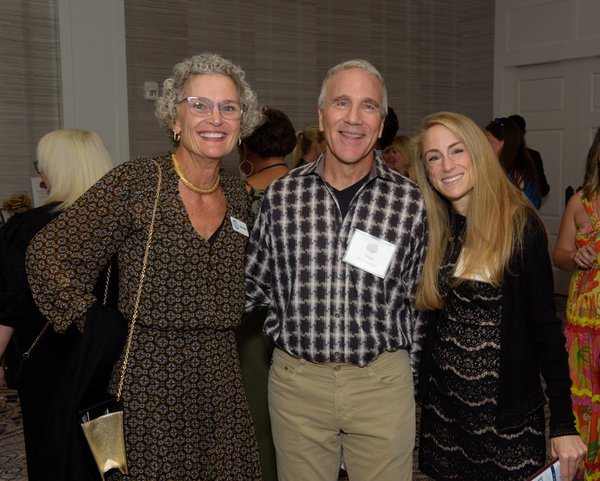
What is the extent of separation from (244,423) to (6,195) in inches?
150

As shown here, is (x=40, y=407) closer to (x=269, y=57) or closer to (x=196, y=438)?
(x=196, y=438)

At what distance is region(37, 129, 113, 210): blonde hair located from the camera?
100 inches

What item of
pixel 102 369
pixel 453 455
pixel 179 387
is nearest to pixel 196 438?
pixel 179 387

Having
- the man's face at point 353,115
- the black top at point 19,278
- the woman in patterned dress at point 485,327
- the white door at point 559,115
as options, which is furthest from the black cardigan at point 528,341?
the white door at point 559,115

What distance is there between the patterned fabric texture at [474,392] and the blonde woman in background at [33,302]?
4.20 ft

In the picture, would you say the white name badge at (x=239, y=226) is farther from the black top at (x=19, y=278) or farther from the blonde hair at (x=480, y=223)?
the black top at (x=19, y=278)

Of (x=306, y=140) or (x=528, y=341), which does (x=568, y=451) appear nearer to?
(x=528, y=341)

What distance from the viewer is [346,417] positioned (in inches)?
76.0

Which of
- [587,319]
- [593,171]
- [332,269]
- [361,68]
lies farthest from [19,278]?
[593,171]

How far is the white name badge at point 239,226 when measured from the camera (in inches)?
77.1

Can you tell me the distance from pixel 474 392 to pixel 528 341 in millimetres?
211

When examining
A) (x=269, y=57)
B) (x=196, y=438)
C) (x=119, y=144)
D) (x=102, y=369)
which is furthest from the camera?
(x=269, y=57)

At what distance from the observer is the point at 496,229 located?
74.5 inches

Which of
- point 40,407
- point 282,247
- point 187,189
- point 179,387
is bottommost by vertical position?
point 40,407
